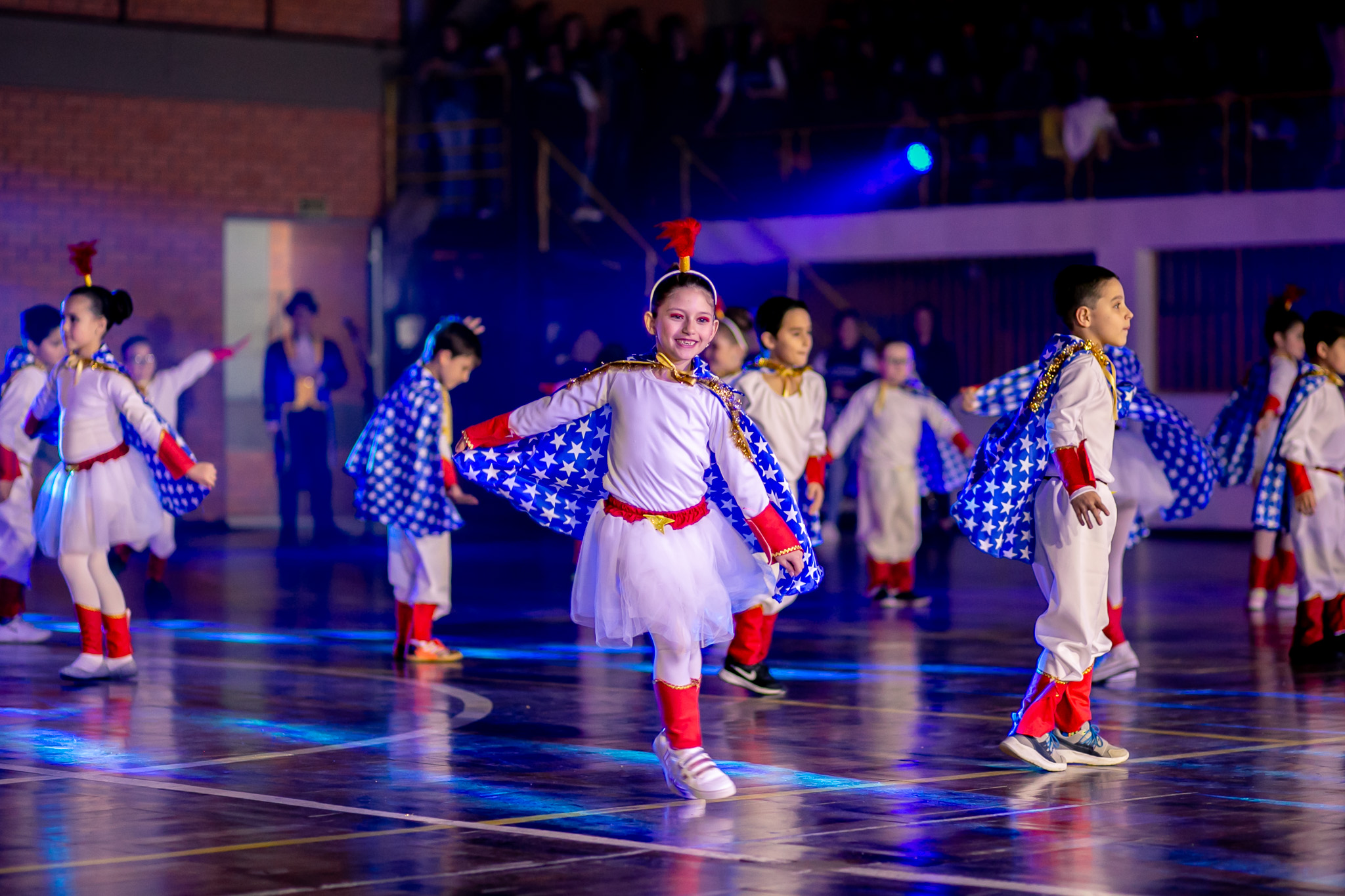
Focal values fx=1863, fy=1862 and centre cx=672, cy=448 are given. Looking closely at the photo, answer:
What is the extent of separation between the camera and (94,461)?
26.1 feet

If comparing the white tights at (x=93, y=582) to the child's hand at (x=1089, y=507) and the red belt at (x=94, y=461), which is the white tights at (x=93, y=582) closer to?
the red belt at (x=94, y=461)

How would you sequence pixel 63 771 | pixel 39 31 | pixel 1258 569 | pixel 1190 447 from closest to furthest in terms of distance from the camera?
pixel 63 771, pixel 1190 447, pixel 1258 569, pixel 39 31

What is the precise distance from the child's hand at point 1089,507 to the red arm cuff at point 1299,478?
291 cm

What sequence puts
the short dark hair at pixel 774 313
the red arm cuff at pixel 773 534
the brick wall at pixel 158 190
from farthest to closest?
the brick wall at pixel 158 190 → the short dark hair at pixel 774 313 → the red arm cuff at pixel 773 534

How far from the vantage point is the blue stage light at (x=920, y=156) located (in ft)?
57.5

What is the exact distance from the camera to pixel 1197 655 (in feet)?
28.4

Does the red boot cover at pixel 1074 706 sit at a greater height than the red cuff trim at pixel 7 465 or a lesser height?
lesser

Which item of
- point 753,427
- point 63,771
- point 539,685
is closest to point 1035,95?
point 539,685

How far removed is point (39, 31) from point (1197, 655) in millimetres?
12763

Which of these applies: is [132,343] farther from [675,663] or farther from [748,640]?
[675,663]

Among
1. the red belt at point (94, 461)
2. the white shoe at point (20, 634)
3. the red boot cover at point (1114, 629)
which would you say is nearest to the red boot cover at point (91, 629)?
the red belt at point (94, 461)

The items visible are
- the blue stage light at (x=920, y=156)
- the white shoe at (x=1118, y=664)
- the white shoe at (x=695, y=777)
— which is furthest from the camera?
the blue stage light at (x=920, y=156)

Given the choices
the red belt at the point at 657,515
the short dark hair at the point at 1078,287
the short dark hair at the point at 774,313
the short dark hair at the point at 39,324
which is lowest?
the red belt at the point at 657,515

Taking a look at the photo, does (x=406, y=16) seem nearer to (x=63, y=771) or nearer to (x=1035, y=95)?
(x=1035, y=95)
